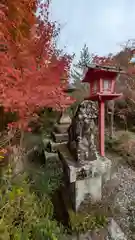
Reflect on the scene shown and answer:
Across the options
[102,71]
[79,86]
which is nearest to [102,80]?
[102,71]

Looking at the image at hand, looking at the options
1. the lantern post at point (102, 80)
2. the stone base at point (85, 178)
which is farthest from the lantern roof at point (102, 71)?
the stone base at point (85, 178)

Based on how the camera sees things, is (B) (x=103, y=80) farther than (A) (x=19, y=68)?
Yes

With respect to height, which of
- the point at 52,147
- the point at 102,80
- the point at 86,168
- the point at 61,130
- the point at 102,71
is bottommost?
the point at 52,147

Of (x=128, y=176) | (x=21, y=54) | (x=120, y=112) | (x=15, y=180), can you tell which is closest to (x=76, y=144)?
(x=15, y=180)

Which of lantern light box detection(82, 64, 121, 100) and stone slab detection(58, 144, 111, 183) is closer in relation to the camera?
stone slab detection(58, 144, 111, 183)

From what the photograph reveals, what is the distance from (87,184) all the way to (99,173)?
10.2 inches

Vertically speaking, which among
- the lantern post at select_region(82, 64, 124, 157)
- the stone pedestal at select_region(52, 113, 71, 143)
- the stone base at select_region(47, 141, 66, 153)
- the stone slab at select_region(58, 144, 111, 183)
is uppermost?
the lantern post at select_region(82, 64, 124, 157)

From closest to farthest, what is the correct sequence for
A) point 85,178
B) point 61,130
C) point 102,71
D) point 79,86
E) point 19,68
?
point 19,68, point 85,178, point 102,71, point 61,130, point 79,86

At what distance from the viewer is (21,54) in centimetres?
224

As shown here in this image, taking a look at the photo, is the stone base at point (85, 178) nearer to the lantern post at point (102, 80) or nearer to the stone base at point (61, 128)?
the lantern post at point (102, 80)

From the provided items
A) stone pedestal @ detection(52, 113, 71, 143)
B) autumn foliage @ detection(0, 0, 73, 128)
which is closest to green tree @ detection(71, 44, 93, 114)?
stone pedestal @ detection(52, 113, 71, 143)

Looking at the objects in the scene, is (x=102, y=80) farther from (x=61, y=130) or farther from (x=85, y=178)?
(x=61, y=130)

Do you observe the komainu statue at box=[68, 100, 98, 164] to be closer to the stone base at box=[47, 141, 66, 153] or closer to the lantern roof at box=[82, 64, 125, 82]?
the lantern roof at box=[82, 64, 125, 82]

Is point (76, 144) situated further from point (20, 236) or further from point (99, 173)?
point (20, 236)
